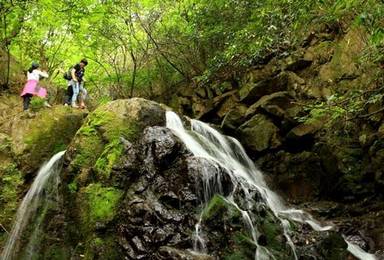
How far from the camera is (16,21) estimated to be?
43.8 feet

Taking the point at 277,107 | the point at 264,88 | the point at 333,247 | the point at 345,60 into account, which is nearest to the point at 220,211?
the point at 333,247

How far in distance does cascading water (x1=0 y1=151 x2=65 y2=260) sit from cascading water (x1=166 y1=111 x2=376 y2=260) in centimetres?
307

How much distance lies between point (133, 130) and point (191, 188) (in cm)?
246

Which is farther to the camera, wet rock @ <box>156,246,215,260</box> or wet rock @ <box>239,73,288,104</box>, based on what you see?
wet rock @ <box>239,73,288,104</box>

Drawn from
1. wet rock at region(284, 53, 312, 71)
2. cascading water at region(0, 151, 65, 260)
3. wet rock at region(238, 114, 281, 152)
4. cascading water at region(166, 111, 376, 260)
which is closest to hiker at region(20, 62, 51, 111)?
cascading water at region(0, 151, 65, 260)

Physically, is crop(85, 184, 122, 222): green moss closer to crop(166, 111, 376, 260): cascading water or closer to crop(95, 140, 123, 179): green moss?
crop(95, 140, 123, 179): green moss

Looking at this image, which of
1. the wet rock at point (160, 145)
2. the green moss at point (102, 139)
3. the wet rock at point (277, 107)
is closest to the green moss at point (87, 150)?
the green moss at point (102, 139)

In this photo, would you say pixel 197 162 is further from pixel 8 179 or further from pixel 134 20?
pixel 134 20

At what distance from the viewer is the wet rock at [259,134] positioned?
12.8 m

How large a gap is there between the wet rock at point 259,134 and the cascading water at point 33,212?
582 cm

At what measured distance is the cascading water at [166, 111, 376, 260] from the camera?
26.3 ft

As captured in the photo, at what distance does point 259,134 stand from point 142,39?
24.1 feet

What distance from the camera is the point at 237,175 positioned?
31.6 ft

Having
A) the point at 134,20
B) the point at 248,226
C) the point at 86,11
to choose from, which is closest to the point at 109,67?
the point at 134,20
